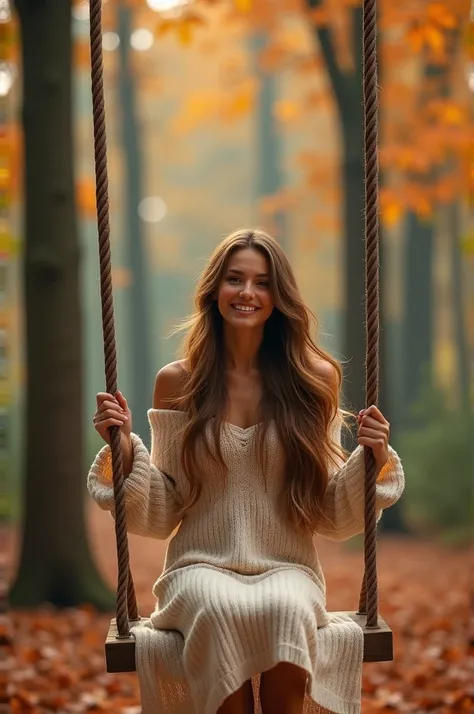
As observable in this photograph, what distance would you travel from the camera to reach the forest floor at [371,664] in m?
4.46

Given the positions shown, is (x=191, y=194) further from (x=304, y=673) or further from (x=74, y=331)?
(x=304, y=673)

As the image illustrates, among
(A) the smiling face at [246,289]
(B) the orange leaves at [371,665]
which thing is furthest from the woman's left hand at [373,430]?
(B) the orange leaves at [371,665]

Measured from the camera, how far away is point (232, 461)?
320 centimetres

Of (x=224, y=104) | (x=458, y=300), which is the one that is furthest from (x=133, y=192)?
(x=458, y=300)

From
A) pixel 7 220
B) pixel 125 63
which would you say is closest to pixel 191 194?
pixel 125 63

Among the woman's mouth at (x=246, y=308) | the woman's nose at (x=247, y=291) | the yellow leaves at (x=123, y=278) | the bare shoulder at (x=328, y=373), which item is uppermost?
the yellow leaves at (x=123, y=278)

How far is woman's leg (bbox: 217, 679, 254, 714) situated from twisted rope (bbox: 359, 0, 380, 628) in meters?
0.38

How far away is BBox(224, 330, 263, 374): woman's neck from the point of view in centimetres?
339

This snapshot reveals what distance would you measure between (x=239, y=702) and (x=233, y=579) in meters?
0.33

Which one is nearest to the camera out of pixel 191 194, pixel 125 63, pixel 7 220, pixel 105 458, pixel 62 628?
pixel 105 458

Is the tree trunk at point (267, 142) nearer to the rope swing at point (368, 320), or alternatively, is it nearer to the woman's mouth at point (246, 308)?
the woman's mouth at point (246, 308)

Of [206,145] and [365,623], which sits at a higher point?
[206,145]

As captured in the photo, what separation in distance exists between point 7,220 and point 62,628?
265 centimetres

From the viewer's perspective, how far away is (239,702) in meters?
2.87
